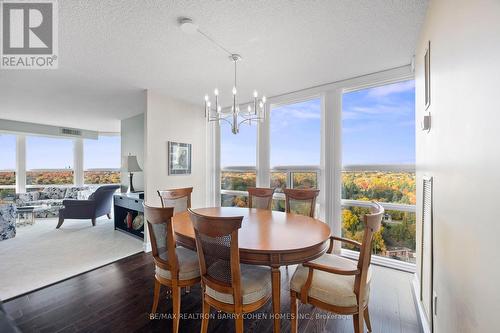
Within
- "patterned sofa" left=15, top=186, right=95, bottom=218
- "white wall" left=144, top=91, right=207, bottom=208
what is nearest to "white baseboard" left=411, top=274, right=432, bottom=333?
"white wall" left=144, top=91, right=207, bottom=208

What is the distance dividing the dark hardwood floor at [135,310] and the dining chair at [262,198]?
95 cm

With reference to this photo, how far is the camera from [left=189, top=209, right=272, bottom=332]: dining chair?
1.42m

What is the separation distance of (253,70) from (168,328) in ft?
9.90

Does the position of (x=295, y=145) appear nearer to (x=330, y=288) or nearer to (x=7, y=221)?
(x=330, y=288)

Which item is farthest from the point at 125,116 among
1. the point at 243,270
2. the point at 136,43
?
the point at 243,270

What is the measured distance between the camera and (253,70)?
2971 millimetres

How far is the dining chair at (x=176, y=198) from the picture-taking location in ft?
9.38

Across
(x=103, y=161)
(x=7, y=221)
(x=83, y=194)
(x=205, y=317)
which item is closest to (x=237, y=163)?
(x=205, y=317)

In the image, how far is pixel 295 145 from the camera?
12.7 ft

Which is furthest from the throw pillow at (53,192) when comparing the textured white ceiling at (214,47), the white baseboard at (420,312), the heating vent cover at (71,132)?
the white baseboard at (420,312)

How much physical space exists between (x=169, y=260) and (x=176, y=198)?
1.29 m

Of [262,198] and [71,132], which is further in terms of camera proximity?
[71,132]

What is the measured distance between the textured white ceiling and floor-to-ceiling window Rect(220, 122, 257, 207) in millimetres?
1003

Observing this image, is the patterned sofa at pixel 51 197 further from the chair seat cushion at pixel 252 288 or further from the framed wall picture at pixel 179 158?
the chair seat cushion at pixel 252 288
